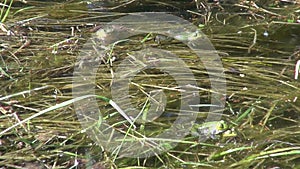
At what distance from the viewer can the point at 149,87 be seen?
Result: 191 centimetres

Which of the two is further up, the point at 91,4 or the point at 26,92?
the point at 91,4

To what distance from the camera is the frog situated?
1687 mm

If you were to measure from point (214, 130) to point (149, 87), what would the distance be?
0.34 metres

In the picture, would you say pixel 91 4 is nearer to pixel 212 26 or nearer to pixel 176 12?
pixel 176 12

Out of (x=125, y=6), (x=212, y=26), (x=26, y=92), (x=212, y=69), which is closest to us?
(x=26, y=92)

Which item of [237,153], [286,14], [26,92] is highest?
[286,14]

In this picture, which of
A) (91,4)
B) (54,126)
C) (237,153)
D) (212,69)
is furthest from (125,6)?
(237,153)

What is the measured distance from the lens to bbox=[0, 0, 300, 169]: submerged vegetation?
1.61 meters

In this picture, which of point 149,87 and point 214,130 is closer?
point 214,130

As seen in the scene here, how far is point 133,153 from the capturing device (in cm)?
161

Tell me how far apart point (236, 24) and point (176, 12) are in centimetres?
32

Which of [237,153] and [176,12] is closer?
[237,153]

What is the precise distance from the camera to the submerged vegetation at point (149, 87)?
161cm

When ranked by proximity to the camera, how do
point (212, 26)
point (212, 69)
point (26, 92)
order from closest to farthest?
point (26, 92) → point (212, 69) → point (212, 26)
